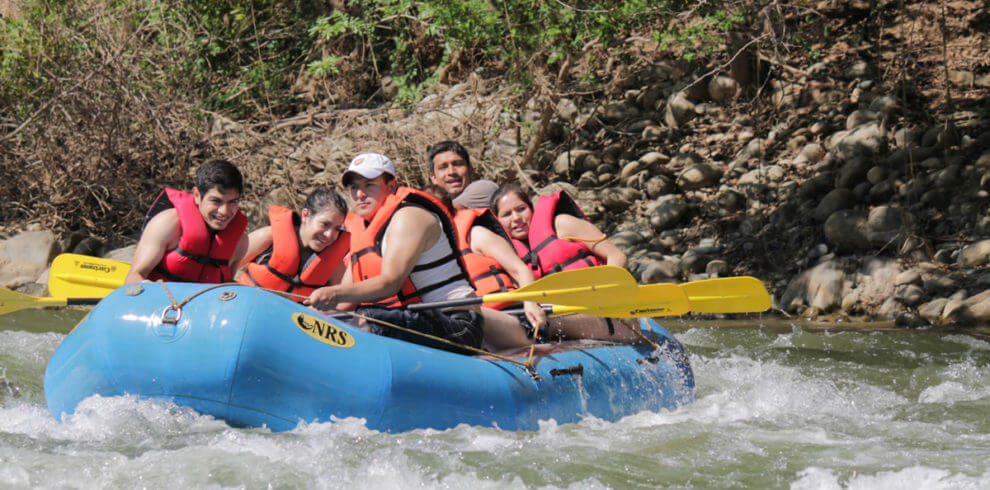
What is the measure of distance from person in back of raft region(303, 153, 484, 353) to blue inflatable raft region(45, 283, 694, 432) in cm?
18

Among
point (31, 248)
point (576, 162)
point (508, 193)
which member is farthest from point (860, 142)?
point (31, 248)

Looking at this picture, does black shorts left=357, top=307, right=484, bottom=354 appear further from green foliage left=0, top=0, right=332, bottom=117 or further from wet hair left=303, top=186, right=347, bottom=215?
green foliage left=0, top=0, right=332, bottom=117

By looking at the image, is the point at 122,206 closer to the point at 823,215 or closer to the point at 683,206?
the point at 683,206

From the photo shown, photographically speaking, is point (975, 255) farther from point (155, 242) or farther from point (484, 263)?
point (155, 242)

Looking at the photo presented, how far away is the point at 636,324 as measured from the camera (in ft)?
15.4

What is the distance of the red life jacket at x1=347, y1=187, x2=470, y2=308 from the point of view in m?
3.67

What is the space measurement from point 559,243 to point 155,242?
1.76 meters

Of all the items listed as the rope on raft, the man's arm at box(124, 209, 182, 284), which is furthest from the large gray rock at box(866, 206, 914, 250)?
the man's arm at box(124, 209, 182, 284)

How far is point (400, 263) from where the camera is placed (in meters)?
3.58

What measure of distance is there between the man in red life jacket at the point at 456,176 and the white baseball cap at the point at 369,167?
41.7 inches

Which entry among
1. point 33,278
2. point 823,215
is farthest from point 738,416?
Result: point 33,278

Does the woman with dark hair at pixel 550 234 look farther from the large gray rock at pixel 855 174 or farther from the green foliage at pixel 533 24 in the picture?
the large gray rock at pixel 855 174

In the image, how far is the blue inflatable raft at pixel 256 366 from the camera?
3127 mm

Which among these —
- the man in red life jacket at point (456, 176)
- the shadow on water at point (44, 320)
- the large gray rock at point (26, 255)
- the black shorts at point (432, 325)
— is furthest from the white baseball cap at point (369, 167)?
the large gray rock at point (26, 255)
